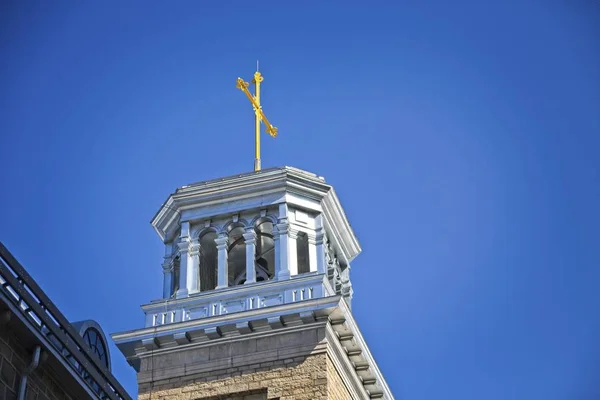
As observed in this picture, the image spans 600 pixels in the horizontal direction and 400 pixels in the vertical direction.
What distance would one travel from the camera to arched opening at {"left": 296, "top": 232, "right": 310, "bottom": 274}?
130 feet

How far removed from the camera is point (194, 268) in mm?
39125

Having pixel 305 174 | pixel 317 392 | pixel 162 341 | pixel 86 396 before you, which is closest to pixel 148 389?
pixel 162 341

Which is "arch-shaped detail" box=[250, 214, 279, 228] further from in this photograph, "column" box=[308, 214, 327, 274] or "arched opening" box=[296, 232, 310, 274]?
"column" box=[308, 214, 327, 274]

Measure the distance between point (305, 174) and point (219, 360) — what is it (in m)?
6.36

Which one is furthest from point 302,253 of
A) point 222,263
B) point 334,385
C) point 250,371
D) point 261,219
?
point 334,385

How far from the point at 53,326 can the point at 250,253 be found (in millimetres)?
15977

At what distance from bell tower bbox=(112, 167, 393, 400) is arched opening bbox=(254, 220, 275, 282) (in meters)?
0.04

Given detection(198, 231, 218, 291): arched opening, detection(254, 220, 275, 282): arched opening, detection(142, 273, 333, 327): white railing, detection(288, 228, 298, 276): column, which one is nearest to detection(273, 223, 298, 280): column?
detection(288, 228, 298, 276): column

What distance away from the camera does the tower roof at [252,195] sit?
39.5m

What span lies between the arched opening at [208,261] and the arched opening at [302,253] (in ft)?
7.72

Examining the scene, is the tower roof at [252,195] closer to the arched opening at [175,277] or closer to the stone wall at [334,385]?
the arched opening at [175,277]

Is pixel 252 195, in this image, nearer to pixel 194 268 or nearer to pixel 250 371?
pixel 194 268

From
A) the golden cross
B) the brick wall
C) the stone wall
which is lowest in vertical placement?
the brick wall

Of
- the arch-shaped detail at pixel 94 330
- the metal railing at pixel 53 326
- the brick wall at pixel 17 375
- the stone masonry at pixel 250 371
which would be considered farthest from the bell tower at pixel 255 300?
the brick wall at pixel 17 375
